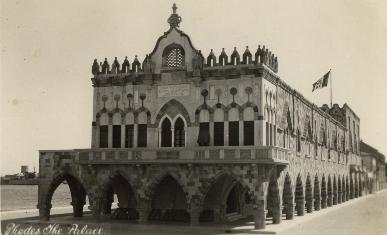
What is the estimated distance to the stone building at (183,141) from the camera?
3312 centimetres

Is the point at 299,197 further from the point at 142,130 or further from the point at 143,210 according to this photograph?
the point at 142,130

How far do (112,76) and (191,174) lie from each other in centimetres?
900

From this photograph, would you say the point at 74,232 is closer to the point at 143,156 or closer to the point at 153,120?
the point at 143,156

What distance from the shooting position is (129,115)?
36.7 metres

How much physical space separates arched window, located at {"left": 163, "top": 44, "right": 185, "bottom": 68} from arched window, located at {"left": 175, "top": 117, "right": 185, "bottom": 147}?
142 inches

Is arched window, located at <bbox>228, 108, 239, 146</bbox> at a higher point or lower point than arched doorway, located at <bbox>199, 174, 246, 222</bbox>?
higher

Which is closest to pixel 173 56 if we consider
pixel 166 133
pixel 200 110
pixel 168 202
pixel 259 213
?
pixel 200 110

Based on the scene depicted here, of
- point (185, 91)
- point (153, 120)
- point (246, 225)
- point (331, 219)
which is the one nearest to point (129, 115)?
point (153, 120)

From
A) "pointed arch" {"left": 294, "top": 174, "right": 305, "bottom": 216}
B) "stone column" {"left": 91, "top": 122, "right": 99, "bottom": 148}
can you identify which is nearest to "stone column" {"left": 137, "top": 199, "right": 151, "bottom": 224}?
"stone column" {"left": 91, "top": 122, "right": 99, "bottom": 148}

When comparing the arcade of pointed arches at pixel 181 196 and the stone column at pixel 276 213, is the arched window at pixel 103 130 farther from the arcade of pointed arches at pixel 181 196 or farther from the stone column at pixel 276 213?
the stone column at pixel 276 213

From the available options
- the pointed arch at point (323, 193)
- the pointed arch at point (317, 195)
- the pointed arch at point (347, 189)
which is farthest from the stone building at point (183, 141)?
the pointed arch at point (347, 189)

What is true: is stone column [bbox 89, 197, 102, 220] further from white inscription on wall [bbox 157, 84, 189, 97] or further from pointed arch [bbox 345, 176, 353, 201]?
pointed arch [bbox 345, 176, 353, 201]

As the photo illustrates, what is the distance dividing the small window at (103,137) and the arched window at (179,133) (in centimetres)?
501

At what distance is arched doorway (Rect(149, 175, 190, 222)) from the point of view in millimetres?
36125
